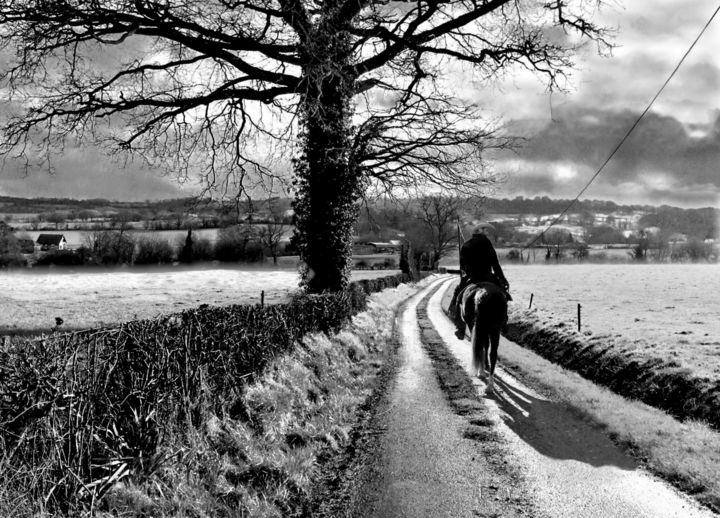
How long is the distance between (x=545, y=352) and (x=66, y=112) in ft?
51.7

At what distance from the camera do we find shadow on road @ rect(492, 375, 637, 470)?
18.2 ft

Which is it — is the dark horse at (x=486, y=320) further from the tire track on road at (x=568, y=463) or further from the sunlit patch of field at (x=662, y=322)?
the sunlit patch of field at (x=662, y=322)

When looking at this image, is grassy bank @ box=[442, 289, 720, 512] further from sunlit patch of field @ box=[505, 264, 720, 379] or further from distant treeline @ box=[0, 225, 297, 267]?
distant treeline @ box=[0, 225, 297, 267]

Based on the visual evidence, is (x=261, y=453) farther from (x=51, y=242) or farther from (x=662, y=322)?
(x=51, y=242)

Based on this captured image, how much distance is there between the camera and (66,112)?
14.0 m

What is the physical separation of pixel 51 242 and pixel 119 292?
15342 millimetres

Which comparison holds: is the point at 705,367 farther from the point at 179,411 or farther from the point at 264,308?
the point at 179,411

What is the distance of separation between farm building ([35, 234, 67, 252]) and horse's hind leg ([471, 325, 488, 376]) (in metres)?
42.3

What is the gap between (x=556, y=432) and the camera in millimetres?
6398

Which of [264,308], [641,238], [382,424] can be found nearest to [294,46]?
[264,308]

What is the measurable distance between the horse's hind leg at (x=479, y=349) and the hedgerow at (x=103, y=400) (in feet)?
15.8

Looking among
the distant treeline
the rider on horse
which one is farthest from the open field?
the rider on horse

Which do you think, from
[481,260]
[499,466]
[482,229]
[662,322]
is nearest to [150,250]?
[662,322]

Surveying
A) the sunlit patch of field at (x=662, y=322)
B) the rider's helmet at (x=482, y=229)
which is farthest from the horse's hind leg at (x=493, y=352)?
the sunlit patch of field at (x=662, y=322)
